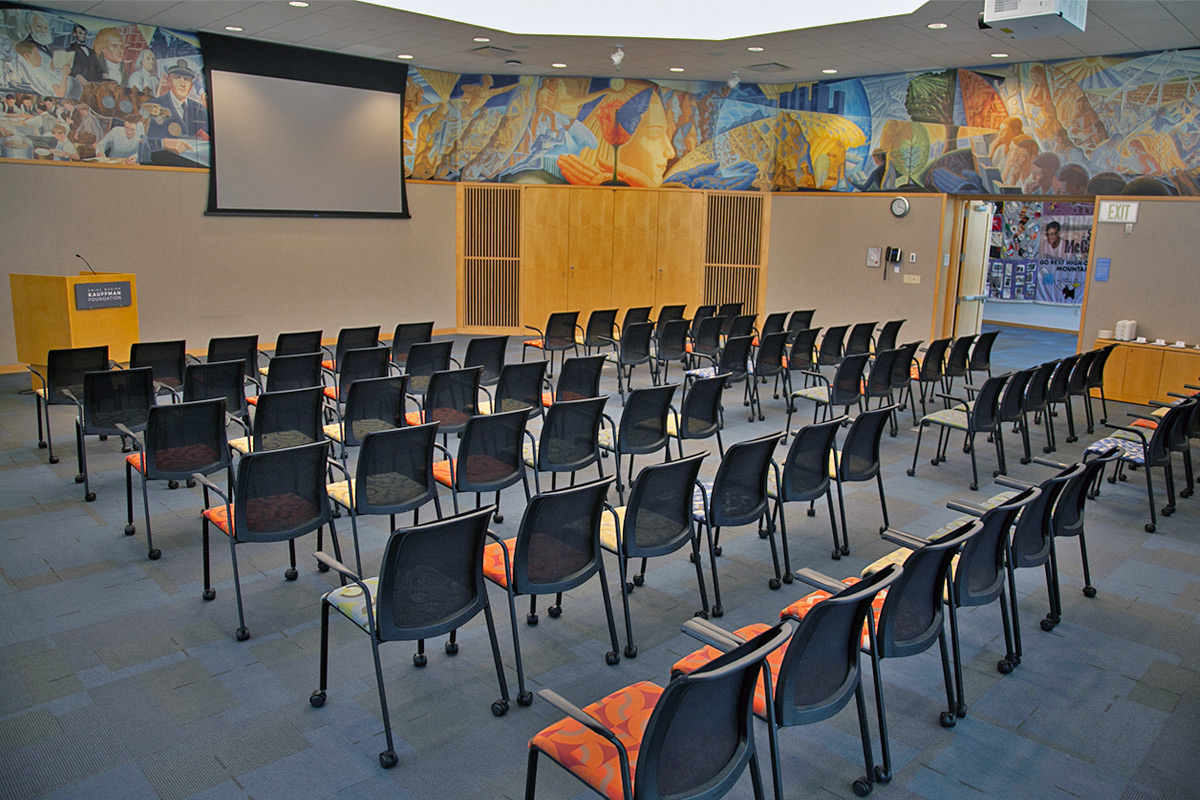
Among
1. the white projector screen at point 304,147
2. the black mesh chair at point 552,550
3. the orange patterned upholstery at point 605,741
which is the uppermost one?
the white projector screen at point 304,147

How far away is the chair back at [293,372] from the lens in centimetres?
696

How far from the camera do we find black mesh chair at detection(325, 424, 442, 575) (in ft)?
15.1

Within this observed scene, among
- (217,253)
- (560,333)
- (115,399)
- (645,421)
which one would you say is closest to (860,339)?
(560,333)

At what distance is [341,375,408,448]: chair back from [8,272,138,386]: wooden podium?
14.5ft

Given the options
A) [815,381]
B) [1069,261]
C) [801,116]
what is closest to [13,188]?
[815,381]

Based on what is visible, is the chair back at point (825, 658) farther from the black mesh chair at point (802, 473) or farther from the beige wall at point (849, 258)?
the beige wall at point (849, 258)

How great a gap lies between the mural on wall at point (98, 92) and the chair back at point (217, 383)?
20.3 ft

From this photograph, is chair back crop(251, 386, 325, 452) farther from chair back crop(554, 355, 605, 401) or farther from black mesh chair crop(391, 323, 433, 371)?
black mesh chair crop(391, 323, 433, 371)

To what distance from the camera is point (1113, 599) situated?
198 inches

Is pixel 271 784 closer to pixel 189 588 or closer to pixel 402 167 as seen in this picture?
pixel 189 588

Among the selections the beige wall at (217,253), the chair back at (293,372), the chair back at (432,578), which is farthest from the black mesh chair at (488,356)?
the beige wall at (217,253)

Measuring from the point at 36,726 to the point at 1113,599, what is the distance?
5.53 meters

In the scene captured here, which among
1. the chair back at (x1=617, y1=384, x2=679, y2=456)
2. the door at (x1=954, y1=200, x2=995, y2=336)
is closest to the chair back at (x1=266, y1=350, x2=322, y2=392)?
the chair back at (x1=617, y1=384, x2=679, y2=456)

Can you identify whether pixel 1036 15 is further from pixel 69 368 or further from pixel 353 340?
pixel 69 368
